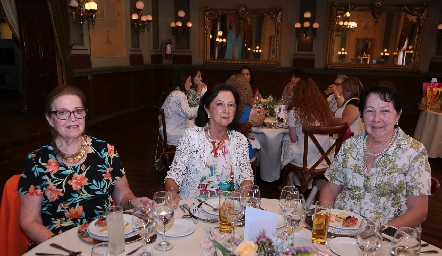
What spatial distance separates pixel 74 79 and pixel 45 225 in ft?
18.9

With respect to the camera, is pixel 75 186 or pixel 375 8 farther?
pixel 375 8

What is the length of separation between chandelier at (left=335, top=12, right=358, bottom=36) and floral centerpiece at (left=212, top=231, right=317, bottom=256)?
992cm

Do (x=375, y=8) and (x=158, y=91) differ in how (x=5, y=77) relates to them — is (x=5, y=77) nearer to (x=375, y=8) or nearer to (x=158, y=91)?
(x=158, y=91)

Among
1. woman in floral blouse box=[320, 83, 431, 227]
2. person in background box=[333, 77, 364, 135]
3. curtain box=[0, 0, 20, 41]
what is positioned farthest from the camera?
curtain box=[0, 0, 20, 41]

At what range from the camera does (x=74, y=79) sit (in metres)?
7.02

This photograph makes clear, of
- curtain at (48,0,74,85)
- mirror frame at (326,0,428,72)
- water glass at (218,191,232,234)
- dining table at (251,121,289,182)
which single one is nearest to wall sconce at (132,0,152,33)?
curtain at (48,0,74,85)

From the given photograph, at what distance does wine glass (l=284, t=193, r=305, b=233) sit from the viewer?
1420 millimetres

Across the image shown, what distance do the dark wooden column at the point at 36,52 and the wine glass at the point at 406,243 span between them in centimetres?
695

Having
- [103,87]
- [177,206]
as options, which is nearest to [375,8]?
[103,87]

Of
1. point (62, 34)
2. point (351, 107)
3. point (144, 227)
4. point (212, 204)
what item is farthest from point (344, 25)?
point (144, 227)

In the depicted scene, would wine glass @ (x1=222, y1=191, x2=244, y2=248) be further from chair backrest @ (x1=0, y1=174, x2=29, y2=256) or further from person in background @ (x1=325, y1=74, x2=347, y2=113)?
person in background @ (x1=325, y1=74, x2=347, y2=113)

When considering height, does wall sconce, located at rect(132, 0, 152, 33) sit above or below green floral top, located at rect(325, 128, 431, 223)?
above

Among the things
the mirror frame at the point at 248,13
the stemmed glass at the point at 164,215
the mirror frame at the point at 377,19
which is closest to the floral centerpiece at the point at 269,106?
the stemmed glass at the point at 164,215

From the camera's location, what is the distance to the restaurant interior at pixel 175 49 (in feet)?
22.2
